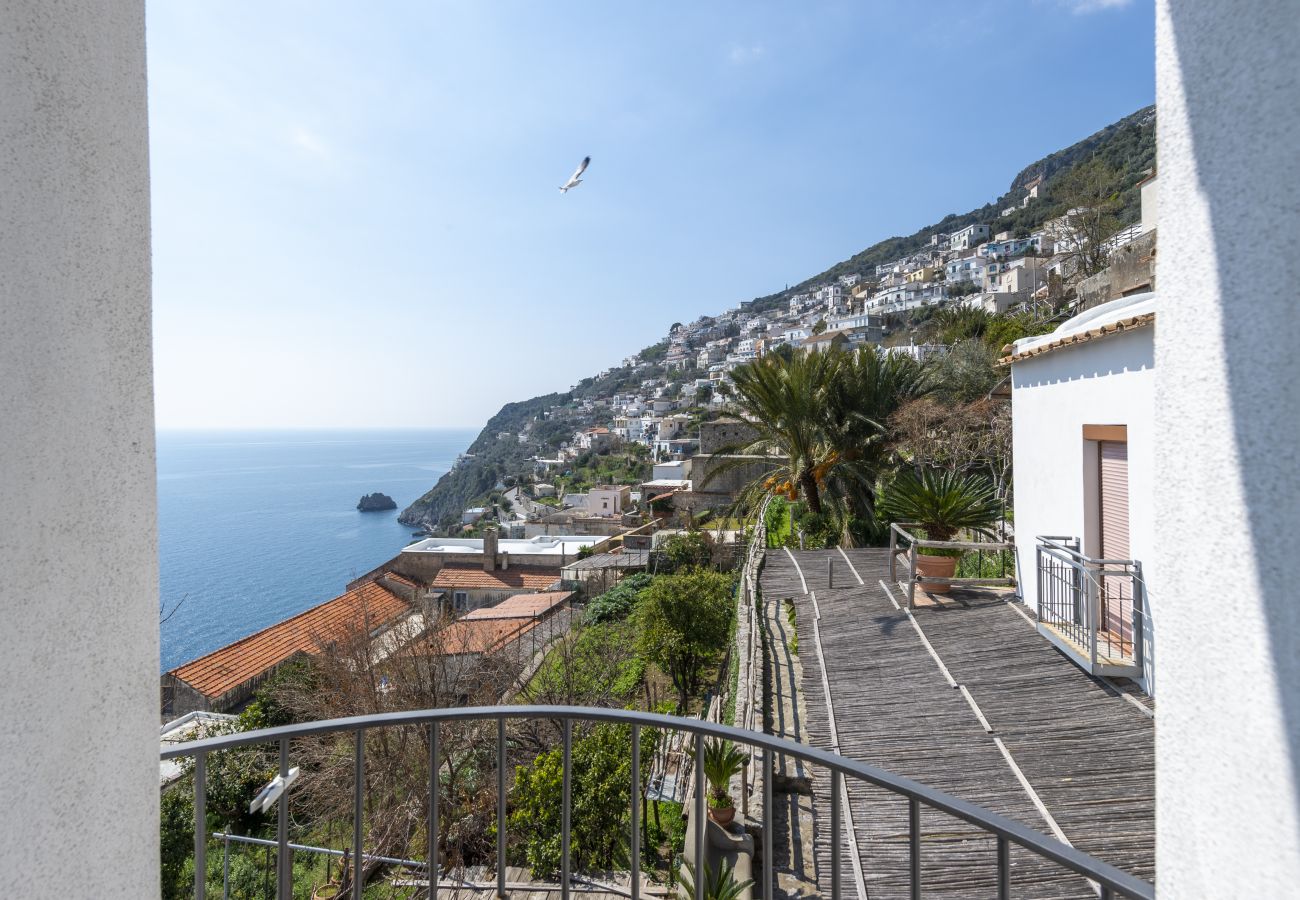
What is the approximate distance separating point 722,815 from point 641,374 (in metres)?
132

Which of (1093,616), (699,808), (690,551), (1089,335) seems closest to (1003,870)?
(699,808)

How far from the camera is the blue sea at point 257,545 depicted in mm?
37756

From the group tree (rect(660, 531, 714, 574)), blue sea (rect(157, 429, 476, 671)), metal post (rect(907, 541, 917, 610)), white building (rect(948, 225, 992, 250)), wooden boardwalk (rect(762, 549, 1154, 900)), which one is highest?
white building (rect(948, 225, 992, 250))

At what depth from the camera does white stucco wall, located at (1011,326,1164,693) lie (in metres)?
5.62

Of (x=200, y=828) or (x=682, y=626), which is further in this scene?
(x=682, y=626)

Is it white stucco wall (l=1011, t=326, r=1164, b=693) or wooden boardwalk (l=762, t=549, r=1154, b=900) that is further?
white stucco wall (l=1011, t=326, r=1164, b=693)

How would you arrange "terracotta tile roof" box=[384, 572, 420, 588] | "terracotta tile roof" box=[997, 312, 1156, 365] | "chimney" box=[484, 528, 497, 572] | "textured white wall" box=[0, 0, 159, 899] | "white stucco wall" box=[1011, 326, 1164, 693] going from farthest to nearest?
"chimney" box=[484, 528, 497, 572] < "terracotta tile roof" box=[384, 572, 420, 588] < "white stucco wall" box=[1011, 326, 1164, 693] < "terracotta tile roof" box=[997, 312, 1156, 365] < "textured white wall" box=[0, 0, 159, 899]

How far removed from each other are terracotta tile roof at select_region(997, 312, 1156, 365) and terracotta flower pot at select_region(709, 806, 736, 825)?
4.83 metres

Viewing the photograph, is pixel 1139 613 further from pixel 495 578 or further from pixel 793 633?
pixel 495 578

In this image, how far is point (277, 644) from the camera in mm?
18438

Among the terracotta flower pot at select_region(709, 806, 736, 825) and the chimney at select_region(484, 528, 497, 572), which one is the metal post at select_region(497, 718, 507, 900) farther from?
the chimney at select_region(484, 528, 497, 572)

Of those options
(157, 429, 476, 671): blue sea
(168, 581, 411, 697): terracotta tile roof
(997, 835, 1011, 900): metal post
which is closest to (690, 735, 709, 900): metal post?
(997, 835, 1011, 900): metal post

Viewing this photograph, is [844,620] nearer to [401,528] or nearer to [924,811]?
[924,811]

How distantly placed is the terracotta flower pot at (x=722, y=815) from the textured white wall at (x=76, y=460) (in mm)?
5070
